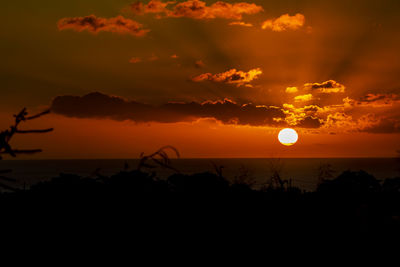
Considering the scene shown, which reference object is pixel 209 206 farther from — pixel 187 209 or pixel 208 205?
pixel 187 209

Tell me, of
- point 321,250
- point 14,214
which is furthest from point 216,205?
point 14,214

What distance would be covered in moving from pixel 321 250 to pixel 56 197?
76.8 inches

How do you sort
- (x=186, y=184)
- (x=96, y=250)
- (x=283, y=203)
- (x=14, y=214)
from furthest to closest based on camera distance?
(x=186, y=184), (x=283, y=203), (x=14, y=214), (x=96, y=250)

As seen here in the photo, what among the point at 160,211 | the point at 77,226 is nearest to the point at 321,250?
the point at 160,211

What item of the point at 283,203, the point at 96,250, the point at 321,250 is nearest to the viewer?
the point at 96,250

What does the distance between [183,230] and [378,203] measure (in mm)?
2010

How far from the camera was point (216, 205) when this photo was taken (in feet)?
10.1

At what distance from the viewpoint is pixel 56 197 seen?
2994 mm

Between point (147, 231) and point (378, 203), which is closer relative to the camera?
point (147, 231)

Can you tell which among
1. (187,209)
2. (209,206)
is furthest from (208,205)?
(187,209)

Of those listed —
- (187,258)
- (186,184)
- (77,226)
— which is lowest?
(187,258)

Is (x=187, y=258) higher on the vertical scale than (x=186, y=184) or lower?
lower

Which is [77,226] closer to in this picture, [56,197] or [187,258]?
[56,197]

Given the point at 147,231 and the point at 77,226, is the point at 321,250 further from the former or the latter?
the point at 77,226
